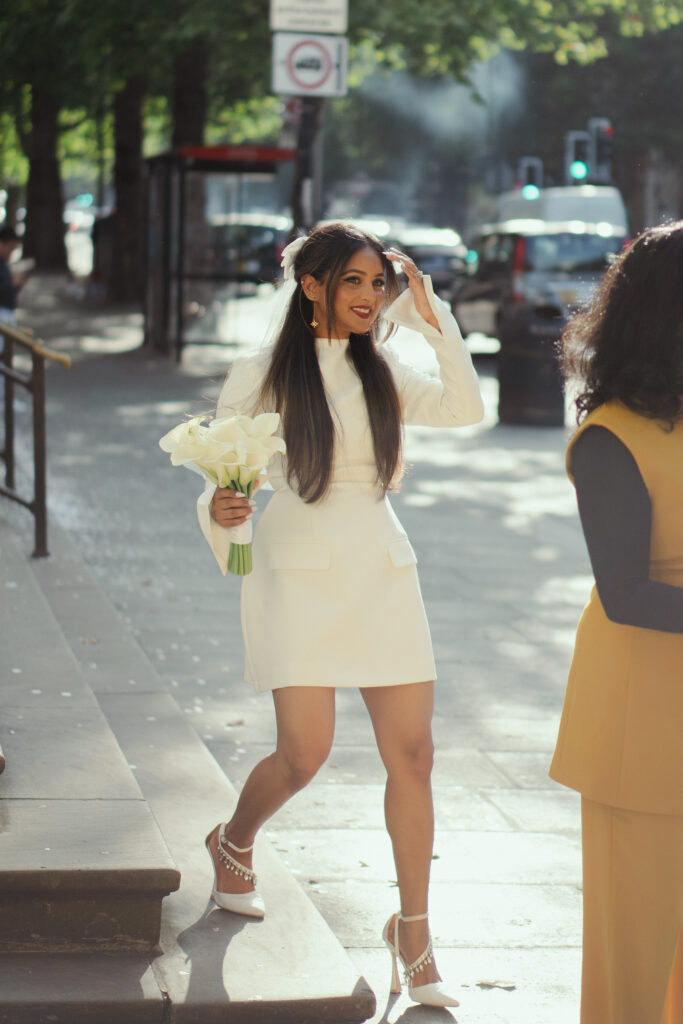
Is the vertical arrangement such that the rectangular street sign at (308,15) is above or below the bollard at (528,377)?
above

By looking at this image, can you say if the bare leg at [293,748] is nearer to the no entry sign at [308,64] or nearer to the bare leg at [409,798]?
the bare leg at [409,798]

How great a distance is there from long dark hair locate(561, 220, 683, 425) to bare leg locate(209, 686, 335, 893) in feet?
3.63

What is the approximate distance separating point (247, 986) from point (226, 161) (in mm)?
16794

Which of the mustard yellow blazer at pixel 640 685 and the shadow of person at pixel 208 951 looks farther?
the shadow of person at pixel 208 951

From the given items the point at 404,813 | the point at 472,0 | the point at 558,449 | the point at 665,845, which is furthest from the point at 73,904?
the point at 472,0

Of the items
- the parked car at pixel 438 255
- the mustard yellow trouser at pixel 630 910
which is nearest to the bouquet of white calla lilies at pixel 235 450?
the mustard yellow trouser at pixel 630 910

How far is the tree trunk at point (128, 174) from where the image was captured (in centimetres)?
2816

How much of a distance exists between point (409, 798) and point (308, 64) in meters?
9.03

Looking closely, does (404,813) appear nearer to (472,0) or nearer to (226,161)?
(472,0)

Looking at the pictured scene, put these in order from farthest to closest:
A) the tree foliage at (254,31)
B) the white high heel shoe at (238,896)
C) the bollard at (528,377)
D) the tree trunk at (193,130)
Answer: the tree trunk at (193,130), the tree foliage at (254,31), the bollard at (528,377), the white high heel shoe at (238,896)

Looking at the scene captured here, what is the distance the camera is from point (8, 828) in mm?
3840

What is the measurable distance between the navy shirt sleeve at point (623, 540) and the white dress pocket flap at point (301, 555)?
93cm

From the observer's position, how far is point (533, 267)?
19.9m

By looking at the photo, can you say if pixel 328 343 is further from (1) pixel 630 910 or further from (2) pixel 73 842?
(1) pixel 630 910
